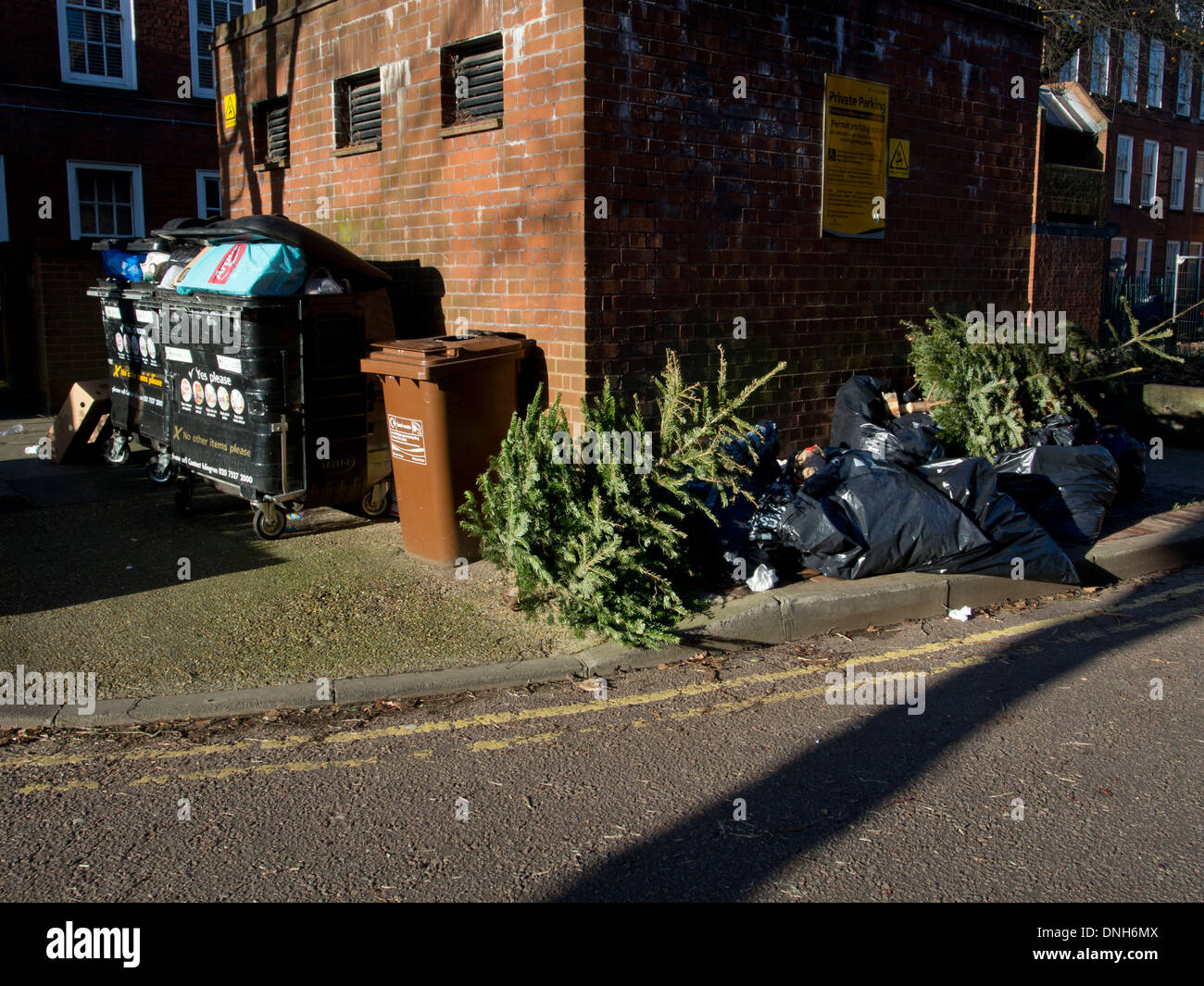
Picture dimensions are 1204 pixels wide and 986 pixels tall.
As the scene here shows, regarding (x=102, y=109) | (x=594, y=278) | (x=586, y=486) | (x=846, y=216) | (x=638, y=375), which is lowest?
(x=586, y=486)

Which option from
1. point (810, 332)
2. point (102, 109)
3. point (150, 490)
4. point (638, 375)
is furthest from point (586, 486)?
point (102, 109)

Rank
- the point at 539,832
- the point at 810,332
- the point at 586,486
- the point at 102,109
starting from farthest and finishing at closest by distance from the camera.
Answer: the point at 102,109 < the point at 810,332 < the point at 586,486 < the point at 539,832

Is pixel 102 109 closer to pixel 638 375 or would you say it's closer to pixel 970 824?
pixel 638 375

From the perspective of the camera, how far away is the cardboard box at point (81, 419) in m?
9.72

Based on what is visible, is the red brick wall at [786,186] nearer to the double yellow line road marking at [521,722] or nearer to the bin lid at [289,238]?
the bin lid at [289,238]

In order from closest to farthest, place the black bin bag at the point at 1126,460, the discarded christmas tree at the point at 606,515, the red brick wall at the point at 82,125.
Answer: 1. the discarded christmas tree at the point at 606,515
2. the black bin bag at the point at 1126,460
3. the red brick wall at the point at 82,125

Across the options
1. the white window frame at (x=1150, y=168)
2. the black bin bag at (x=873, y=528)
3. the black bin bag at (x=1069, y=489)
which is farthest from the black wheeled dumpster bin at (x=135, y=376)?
the white window frame at (x=1150, y=168)

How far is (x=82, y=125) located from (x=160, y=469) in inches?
Answer: 497

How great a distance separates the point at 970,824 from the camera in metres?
3.79

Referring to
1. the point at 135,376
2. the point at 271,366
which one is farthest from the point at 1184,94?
the point at 271,366

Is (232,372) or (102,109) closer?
(232,372)

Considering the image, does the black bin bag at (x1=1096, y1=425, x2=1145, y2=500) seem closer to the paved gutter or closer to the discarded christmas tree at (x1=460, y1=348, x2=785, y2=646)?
the paved gutter

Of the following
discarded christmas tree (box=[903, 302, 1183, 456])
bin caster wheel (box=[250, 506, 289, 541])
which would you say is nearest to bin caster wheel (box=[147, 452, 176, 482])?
bin caster wheel (box=[250, 506, 289, 541])

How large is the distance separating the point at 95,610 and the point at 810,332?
226 inches
